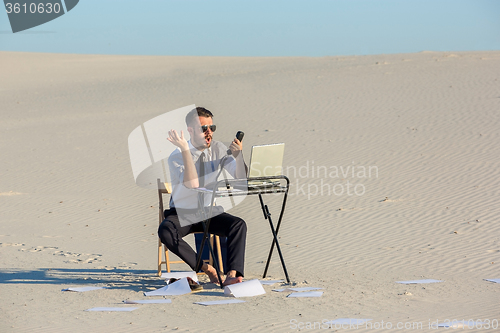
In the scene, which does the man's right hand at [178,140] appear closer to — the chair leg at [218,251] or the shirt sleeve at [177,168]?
the shirt sleeve at [177,168]

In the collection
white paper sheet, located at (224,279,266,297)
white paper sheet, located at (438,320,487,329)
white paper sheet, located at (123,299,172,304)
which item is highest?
white paper sheet, located at (224,279,266,297)

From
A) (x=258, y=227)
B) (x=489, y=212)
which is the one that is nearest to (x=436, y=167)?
(x=489, y=212)

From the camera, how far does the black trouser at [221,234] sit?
5105 mm

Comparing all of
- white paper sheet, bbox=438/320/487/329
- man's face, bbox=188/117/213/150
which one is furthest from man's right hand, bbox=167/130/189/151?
white paper sheet, bbox=438/320/487/329

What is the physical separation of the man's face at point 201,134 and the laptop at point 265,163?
0.66 metres

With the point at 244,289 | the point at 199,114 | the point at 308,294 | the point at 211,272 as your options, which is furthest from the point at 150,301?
the point at 199,114

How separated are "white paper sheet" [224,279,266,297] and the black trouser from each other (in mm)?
146

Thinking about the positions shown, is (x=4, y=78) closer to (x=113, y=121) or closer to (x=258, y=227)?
(x=113, y=121)

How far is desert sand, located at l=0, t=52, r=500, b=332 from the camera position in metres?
4.65

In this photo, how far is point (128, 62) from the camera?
44.1 metres

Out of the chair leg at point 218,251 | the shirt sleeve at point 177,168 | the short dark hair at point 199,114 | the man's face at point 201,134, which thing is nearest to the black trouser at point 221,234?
the shirt sleeve at point 177,168

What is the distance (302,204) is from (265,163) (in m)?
5.36

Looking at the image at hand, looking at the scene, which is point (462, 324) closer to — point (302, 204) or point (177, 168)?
point (177, 168)

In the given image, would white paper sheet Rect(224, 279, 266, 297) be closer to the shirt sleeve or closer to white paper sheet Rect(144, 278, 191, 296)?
white paper sheet Rect(144, 278, 191, 296)
